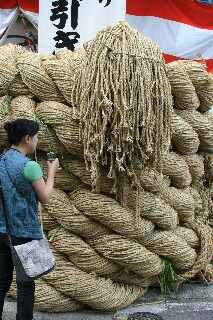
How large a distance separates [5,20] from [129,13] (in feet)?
5.84

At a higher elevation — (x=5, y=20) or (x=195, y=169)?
(x=5, y=20)

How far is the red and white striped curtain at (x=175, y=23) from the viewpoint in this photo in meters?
7.31

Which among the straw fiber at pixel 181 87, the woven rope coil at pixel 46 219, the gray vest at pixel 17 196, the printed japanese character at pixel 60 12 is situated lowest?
the woven rope coil at pixel 46 219

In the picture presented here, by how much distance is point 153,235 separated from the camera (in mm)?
3471

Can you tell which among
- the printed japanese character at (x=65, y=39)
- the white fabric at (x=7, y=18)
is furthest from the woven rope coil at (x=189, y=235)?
the white fabric at (x=7, y=18)

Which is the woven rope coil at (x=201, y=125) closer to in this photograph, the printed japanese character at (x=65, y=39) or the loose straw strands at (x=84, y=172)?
the loose straw strands at (x=84, y=172)

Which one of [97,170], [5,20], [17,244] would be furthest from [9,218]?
[5,20]

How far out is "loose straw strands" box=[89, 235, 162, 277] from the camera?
332 centimetres

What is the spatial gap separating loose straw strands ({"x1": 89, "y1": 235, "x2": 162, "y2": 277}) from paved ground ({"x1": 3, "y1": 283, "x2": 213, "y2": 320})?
0.27 metres

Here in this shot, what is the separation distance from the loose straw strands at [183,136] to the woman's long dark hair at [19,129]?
118cm

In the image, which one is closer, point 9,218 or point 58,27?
point 9,218

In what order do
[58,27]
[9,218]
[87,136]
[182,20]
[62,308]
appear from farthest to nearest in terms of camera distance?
1. [182,20]
2. [58,27]
3. [62,308]
4. [87,136]
5. [9,218]

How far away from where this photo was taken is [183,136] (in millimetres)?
3619

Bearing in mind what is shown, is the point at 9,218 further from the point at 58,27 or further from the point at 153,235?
the point at 58,27
